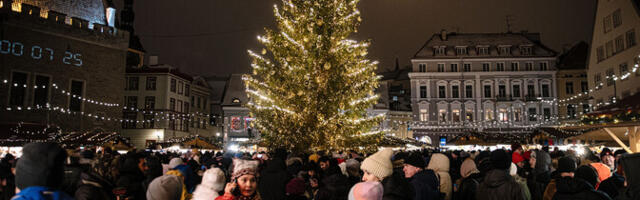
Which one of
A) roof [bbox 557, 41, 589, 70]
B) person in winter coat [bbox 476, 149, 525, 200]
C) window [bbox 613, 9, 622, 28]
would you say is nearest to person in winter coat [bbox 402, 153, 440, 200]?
person in winter coat [bbox 476, 149, 525, 200]

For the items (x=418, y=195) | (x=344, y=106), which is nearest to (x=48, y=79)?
(x=344, y=106)

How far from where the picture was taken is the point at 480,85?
52969 mm

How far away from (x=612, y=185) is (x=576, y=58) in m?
54.7

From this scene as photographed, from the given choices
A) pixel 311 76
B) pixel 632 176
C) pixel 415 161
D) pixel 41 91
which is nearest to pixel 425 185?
pixel 415 161

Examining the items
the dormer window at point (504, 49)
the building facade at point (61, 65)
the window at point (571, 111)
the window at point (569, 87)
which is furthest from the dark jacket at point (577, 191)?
the window at point (569, 87)

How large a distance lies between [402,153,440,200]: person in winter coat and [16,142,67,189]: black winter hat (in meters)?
3.67

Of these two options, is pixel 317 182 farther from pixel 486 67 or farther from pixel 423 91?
pixel 486 67

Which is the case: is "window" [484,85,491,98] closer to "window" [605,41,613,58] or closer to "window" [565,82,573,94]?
"window" [565,82,573,94]

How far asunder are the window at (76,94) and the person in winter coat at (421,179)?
3850 cm

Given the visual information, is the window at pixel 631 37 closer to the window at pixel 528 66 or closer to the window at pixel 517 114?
the window at pixel 528 66

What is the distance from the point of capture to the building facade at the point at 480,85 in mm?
52375

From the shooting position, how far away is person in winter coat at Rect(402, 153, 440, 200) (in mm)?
5336

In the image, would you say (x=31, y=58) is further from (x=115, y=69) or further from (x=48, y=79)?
(x=115, y=69)

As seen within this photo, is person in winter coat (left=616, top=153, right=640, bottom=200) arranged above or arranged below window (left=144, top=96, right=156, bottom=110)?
below
